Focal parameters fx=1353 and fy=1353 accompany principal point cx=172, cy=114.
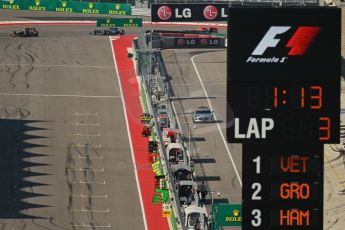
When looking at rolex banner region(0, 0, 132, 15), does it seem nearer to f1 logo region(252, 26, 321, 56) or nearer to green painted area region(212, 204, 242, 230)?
green painted area region(212, 204, 242, 230)

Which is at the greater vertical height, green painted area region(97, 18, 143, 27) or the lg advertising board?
the lg advertising board

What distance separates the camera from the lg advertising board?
438 ft

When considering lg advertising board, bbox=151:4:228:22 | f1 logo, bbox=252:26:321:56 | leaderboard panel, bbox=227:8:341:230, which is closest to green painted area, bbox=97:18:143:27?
lg advertising board, bbox=151:4:228:22

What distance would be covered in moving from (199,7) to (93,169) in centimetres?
4022

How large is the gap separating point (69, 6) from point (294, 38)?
108988 millimetres

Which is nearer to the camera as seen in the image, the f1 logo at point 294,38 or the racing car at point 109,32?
Result: the f1 logo at point 294,38

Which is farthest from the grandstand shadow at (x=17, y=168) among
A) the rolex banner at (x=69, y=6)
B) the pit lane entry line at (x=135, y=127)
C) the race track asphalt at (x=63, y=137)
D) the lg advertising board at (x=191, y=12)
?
the rolex banner at (x=69, y=6)

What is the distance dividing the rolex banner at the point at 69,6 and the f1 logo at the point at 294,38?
105147 millimetres

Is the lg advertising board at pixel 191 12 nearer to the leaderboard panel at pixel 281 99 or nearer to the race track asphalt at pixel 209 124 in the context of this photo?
the race track asphalt at pixel 209 124

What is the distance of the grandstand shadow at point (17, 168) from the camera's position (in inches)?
3428

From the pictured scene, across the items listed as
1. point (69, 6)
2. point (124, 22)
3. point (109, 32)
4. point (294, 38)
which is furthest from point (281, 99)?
point (69, 6)

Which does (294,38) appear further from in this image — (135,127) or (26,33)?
(26,33)

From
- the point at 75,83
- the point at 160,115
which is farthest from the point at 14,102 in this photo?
the point at 160,115

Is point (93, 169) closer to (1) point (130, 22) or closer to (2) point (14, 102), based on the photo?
(2) point (14, 102)
